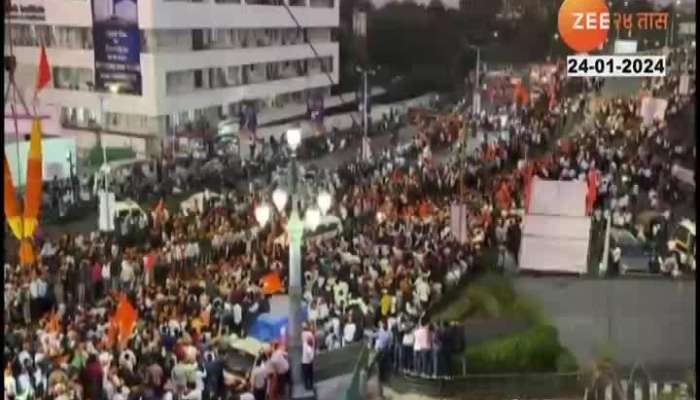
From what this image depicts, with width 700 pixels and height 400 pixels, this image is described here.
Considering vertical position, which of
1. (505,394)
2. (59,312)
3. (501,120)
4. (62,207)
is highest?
(501,120)

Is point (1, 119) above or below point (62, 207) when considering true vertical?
above

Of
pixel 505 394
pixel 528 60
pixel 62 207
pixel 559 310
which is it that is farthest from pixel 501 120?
pixel 62 207

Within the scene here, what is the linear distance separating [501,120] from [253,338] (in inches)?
26.1

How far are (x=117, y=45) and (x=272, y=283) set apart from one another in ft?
1.88

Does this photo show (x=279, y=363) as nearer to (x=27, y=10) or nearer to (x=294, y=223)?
(x=294, y=223)

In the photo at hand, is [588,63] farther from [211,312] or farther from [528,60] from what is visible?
[211,312]

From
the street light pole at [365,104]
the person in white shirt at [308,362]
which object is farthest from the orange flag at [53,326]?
the street light pole at [365,104]

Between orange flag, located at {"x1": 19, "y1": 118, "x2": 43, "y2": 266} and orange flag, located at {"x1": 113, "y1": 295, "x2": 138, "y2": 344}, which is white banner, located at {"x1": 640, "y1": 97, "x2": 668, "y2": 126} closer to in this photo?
orange flag, located at {"x1": 113, "y1": 295, "x2": 138, "y2": 344}

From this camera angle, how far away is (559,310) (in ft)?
6.95

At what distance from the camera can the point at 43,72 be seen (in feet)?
7.01

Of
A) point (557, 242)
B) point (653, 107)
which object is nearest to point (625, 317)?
point (557, 242)

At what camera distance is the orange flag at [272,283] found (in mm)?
2121

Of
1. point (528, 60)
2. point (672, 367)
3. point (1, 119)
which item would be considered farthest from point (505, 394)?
point (1, 119)

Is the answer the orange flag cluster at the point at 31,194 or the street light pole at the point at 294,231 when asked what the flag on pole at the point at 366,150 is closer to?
the street light pole at the point at 294,231
